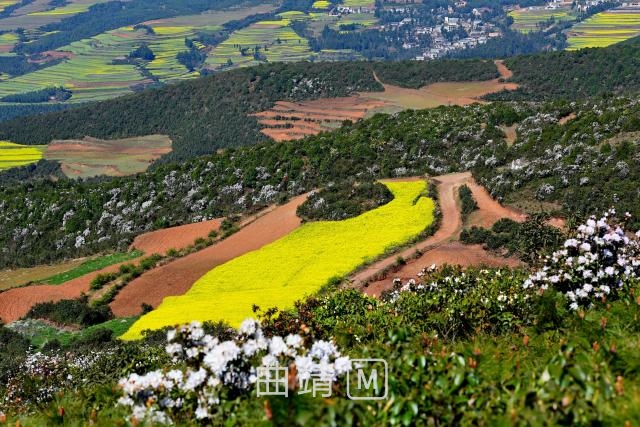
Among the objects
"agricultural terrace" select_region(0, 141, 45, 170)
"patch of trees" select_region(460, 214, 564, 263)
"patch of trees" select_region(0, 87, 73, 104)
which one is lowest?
"patch of trees" select_region(0, 87, 73, 104)

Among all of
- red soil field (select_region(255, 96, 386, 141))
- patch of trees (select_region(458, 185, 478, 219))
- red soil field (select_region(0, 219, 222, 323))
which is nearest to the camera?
patch of trees (select_region(458, 185, 478, 219))

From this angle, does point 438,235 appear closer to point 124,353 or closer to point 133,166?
point 124,353

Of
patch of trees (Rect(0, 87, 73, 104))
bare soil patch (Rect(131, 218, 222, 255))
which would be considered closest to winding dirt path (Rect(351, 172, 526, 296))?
bare soil patch (Rect(131, 218, 222, 255))

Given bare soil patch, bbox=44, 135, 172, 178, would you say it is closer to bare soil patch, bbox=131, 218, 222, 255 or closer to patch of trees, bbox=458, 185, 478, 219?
bare soil patch, bbox=131, 218, 222, 255

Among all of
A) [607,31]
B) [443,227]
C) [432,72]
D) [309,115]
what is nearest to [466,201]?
[443,227]

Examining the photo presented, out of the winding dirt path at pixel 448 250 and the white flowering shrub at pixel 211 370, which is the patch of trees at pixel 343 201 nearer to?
the winding dirt path at pixel 448 250

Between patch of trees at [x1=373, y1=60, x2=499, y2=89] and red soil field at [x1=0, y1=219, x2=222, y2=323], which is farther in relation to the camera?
patch of trees at [x1=373, y1=60, x2=499, y2=89]

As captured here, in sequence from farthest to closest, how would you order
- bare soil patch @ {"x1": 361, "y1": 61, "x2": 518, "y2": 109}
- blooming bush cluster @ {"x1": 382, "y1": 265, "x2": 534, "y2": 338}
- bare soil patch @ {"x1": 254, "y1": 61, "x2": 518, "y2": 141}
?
bare soil patch @ {"x1": 254, "y1": 61, "x2": 518, "y2": 141} → bare soil patch @ {"x1": 361, "y1": 61, "x2": 518, "y2": 109} → blooming bush cluster @ {"x1": 382, "y1": 265, "x2": 534, "y2": 338}
